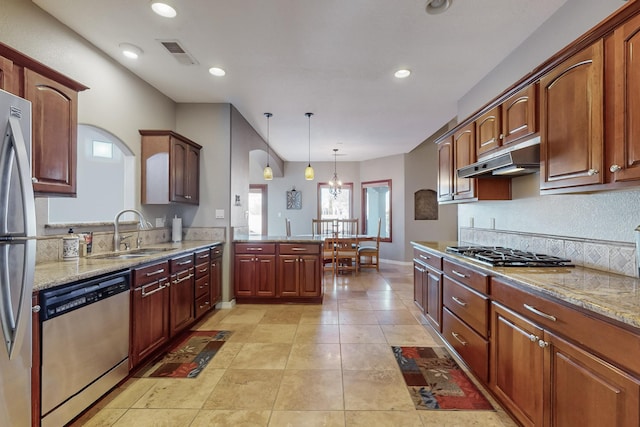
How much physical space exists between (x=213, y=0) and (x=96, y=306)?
2.15m

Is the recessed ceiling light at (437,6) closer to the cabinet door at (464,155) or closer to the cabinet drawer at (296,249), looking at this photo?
the cabinet door at (464,155)

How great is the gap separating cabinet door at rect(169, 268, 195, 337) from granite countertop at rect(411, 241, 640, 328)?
102 inches

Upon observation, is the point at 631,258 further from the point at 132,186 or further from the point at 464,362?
the point at 132,186

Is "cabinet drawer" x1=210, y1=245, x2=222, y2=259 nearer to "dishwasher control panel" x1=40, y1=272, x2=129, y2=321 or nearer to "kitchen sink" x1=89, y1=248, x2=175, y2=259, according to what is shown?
"kitchen sink" x1=89, y1=248, x2=175, y2=259

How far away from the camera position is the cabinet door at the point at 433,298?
2.88m

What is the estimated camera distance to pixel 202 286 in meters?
3.40

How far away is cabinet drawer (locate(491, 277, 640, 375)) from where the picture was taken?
105 cm

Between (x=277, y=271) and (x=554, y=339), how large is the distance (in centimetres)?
320

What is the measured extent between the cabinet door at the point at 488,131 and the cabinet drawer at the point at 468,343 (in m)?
1.48

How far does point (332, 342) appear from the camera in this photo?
2920mm

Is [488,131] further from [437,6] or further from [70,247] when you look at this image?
[70,247]

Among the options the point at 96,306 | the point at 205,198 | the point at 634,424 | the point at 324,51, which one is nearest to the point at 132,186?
the point at 205,198

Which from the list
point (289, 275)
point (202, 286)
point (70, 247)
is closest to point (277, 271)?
point (289, 275)

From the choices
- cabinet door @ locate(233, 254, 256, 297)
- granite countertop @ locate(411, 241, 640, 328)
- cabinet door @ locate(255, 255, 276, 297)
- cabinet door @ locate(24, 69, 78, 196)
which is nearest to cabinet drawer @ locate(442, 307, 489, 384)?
granite countertop @ locate(411, 241, 640, 328)
